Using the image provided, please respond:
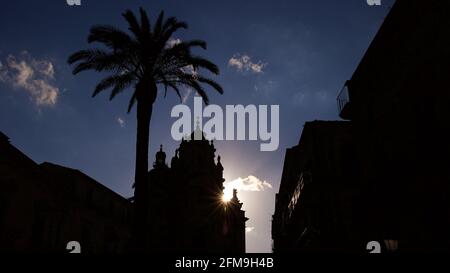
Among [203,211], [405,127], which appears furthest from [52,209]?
[203,211]

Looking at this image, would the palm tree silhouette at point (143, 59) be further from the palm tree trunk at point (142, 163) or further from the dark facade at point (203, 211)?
the dark facade at point (203, 211)

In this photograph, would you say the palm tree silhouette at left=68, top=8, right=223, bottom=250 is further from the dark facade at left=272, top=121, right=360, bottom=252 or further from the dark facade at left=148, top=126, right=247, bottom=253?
the dark facade at left=148, top=126, right=247, bottom=253

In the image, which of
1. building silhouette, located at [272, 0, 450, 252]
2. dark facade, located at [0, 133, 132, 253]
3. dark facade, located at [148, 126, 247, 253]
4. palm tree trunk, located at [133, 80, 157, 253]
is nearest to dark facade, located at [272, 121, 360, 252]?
building silhouette, located at [272, 0, 450, 252]

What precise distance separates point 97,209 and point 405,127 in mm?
29012

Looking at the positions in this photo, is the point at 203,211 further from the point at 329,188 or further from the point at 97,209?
the point at 329,188

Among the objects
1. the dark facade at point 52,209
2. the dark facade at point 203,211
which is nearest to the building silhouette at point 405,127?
the dark facade at point 52,209

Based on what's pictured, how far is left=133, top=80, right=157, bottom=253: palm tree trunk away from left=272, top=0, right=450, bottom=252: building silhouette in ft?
28.5

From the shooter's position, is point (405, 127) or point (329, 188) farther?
point (329, 188)

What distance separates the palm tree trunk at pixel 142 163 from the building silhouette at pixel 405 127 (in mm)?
8682

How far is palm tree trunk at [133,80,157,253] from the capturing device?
50.5ft

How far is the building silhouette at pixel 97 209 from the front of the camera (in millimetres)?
22812

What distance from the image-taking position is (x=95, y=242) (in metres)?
35.7

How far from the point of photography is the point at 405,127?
15320 millimetres
